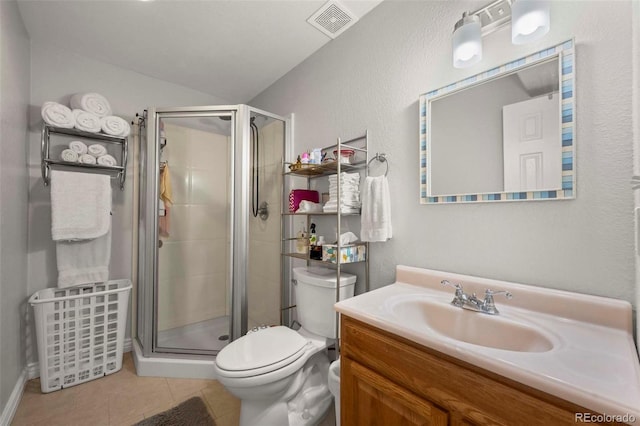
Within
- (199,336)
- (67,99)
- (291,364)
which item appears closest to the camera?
(291,364)

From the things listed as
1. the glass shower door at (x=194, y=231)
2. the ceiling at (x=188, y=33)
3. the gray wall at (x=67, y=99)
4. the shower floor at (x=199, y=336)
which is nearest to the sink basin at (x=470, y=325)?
the glass shower door at (x=194, y=231)

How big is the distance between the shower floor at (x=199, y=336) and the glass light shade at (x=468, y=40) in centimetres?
225

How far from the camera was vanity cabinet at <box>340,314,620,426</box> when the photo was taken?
0.59 metres

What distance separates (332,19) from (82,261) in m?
2.35

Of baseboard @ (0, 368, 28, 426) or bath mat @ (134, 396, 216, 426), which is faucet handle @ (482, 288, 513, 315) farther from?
baseboard @ (0, 368, 28, 426)

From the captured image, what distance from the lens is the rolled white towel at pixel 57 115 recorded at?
167cm

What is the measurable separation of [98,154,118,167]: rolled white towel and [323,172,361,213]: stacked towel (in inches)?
66.0

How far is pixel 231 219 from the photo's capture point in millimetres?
1928

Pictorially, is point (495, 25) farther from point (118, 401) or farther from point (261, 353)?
point (118, 401)

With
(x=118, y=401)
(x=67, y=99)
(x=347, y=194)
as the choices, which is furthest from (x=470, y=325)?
(x=67, y=99)

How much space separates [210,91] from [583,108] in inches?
110

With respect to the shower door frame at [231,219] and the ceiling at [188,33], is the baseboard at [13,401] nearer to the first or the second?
the shower door frame at [231,219]

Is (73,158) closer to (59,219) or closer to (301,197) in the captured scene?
(59,219)

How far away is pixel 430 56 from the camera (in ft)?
4.24
